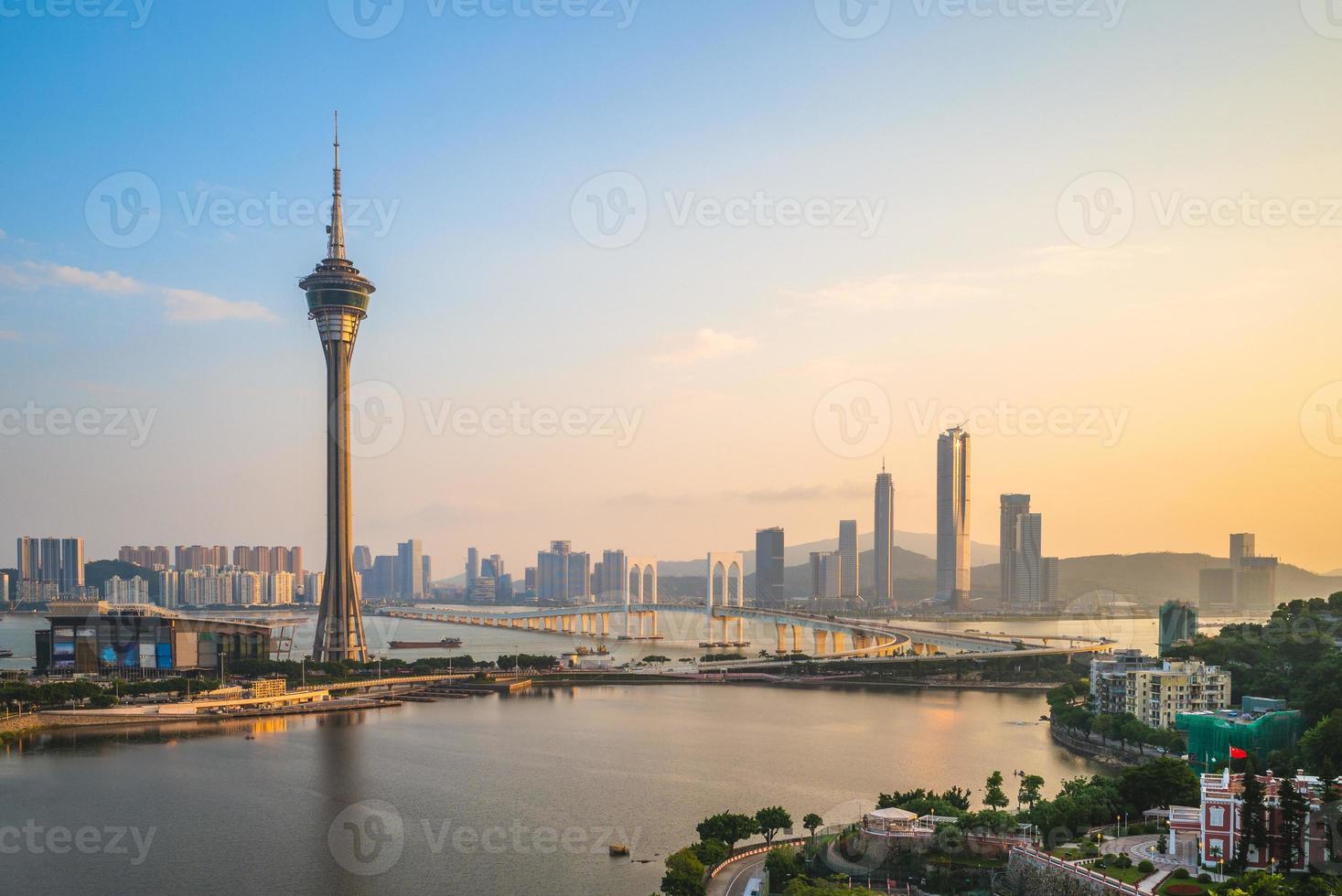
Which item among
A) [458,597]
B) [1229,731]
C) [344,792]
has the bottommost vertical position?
[458,597]

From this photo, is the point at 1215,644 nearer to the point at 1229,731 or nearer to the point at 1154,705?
the point at 1154,705

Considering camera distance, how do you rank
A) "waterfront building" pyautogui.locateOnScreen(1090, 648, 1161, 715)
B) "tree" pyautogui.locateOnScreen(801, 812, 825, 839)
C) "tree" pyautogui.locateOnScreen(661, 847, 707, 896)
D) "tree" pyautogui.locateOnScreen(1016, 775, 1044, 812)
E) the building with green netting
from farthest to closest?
"waterfront building" pyautogui.locateOnScreen(1090, 648, 1161, 715), the building with green netting, "tree" pyautogui.locateOnScreen(1016, 775, 1044, 812), "tree" pyautogui.locateOnScreen(801, 812, 825, 839), "tree" pyautogui.locateOnScreen(661, 847, 707, 896)

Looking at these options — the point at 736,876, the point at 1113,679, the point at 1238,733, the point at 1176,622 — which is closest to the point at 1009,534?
the point at 1176,622

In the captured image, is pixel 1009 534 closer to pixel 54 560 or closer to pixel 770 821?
pixel 54 560

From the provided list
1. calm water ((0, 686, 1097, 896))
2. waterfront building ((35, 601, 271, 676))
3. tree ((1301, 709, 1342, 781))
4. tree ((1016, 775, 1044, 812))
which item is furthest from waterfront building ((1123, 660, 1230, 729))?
waterfront building ((35, 601, 271, 676))

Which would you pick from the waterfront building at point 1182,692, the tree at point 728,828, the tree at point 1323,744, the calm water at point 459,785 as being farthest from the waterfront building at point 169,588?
the tree at point 1323,744

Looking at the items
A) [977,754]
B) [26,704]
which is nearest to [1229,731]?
[977,754]

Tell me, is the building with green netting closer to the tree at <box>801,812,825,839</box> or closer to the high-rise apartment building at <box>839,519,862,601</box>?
the tree at <box>801,812,825,839</box>

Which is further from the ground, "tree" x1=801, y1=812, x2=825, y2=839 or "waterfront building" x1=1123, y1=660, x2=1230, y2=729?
"waterfront building" x1=1123, y1=660, x2=1230, y2=729
